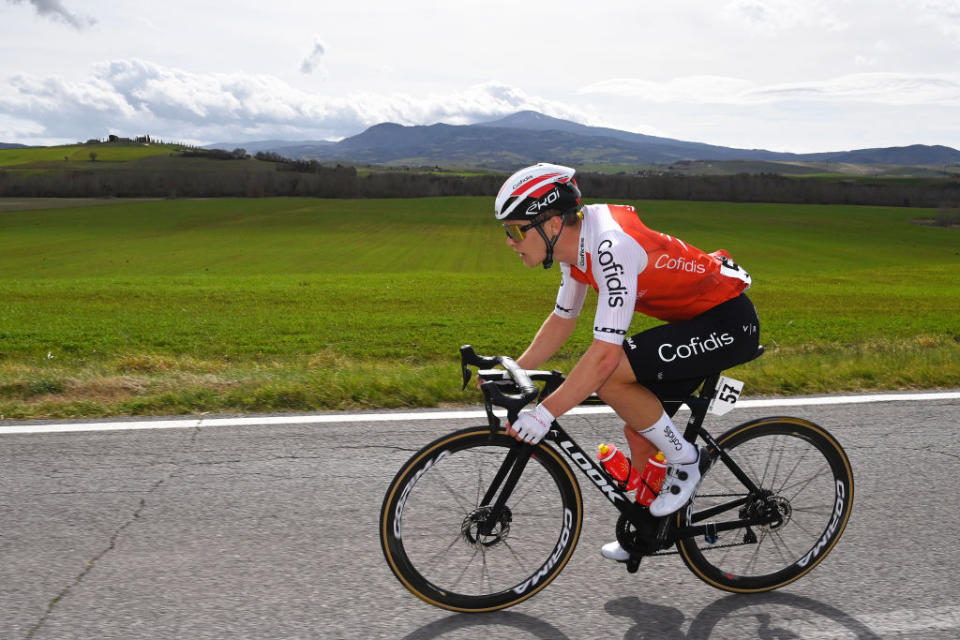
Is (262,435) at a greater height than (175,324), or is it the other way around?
(262,435)

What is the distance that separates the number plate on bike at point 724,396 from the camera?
126 inches

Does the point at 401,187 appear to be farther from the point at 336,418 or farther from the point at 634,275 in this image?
the point at 634,275

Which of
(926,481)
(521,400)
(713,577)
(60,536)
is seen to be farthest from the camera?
(926,481)

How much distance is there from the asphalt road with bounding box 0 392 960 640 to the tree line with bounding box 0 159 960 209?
8436 centimetres

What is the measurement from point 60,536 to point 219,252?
47539mm

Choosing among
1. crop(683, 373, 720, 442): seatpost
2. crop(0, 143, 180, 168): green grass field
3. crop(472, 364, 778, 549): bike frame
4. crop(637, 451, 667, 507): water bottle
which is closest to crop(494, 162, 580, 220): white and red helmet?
crop(472, 364, 778, 549): bike frame

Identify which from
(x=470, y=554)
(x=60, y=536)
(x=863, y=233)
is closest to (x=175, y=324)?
(x=60, y=536)

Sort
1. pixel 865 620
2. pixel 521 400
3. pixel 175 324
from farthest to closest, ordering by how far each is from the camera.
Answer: pixel 175 324 < pixel 865 620 < pixel 521 400

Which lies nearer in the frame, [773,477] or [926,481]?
[773,477]

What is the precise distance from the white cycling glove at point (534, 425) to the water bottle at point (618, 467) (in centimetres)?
45

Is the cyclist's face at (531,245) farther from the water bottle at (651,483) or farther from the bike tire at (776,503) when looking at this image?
the bike tire at (776,503)

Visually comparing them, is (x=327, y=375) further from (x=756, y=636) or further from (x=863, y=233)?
(x=863, y=233)

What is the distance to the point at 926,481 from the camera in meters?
4.49

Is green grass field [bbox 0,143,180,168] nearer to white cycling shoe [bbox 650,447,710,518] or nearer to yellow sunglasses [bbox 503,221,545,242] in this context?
yellow sunglasses [bbox 503,221,545,242]
